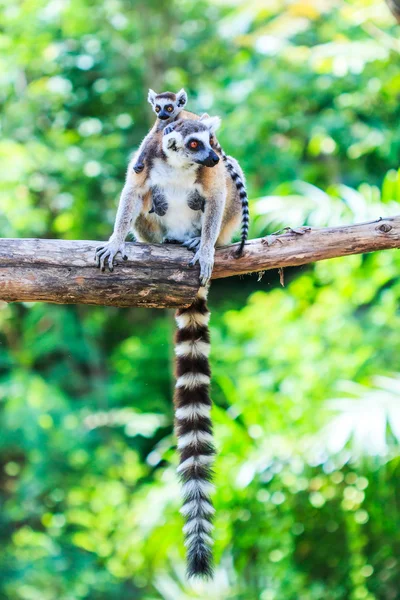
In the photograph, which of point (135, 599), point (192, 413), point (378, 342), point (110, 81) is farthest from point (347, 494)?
point (110, 81)

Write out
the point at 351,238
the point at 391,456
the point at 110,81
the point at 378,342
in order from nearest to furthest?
the point at 351,238 < the point at 391,456 < the point at 378,342 < the point at 110,81

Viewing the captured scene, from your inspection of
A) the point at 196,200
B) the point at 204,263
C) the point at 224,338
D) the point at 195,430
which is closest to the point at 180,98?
the point at 196,200

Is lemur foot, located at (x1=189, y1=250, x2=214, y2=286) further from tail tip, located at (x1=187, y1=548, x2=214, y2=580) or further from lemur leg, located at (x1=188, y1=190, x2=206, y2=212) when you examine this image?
tail tip, located at (x1=187, y1=548, x2=214, y2=580)

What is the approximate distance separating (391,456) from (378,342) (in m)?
1.38

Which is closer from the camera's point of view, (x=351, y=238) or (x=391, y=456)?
(x=351, y=238)

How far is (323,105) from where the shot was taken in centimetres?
768

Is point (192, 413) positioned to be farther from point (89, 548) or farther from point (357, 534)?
point (89, 548)

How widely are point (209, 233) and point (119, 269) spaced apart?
24.1 inches

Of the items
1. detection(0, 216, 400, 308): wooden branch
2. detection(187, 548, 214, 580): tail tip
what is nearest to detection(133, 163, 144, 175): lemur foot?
detection(0, 216, 400, 308): wooden branch

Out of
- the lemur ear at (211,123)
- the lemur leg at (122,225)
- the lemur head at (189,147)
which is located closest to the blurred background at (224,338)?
the lemur ear at (211,123)

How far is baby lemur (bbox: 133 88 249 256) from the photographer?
3.94 metres

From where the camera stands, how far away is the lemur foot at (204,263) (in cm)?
351

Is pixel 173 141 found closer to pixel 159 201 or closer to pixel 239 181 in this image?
pixel 159 201

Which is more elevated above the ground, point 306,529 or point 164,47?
point 164,47
